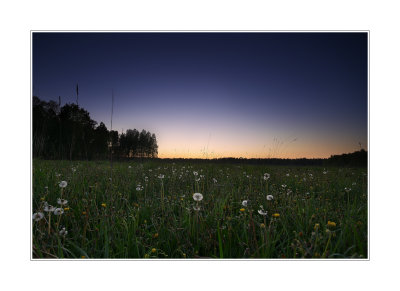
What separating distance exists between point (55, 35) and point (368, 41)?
3640 mm

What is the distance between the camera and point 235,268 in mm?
1528

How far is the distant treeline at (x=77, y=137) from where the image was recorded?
2592 millimetres

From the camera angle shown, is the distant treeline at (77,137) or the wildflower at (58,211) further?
the distant treeline at (77,137)

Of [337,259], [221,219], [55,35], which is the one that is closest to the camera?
[337,259]

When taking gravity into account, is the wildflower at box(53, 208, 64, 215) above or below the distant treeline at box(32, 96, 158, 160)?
below

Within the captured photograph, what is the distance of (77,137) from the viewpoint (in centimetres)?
327

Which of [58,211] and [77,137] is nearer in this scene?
[58,211]

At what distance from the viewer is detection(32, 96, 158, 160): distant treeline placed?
259 cm

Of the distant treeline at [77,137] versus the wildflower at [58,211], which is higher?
the distant treeline at [77,137]

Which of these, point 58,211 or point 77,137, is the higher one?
point 77,137
